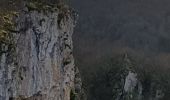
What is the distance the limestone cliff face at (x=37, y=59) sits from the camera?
62.3 meters

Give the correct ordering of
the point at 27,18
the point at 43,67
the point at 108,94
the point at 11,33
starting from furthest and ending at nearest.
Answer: the point at 108,94, the point at 43,67, the point at 27,18, the point at 11,33

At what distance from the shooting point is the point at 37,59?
69812 millimetres

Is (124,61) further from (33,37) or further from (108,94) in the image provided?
(33,37)

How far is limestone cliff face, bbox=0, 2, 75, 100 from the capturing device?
62.3 m

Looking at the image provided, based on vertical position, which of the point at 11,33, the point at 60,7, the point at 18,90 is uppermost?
the point at 60,7

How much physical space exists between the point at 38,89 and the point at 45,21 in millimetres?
7532

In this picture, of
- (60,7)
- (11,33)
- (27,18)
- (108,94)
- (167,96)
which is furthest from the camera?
(167,96)

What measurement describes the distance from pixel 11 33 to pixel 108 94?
11475 cm

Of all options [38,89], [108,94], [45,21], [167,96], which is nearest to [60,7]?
[45,21]

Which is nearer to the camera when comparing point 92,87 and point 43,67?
point 43,67

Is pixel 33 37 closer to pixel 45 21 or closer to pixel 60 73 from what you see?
pixel 45 21

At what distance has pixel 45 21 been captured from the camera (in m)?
70.8

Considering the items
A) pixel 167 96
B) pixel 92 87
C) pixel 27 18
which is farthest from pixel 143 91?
pixel 27 18

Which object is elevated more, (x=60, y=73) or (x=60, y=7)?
(x=60, y=7)
